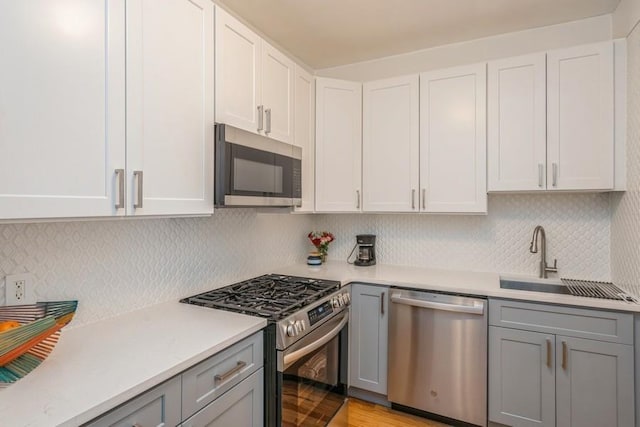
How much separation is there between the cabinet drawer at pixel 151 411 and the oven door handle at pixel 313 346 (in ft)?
1.70

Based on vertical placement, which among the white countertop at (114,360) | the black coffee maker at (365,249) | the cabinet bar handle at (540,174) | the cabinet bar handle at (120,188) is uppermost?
the cabinet bar handle at (540,174)

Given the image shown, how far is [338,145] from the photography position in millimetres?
2703

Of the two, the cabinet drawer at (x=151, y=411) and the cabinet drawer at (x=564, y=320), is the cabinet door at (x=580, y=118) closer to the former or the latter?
the cabinet drawer at (x=564, y=320)

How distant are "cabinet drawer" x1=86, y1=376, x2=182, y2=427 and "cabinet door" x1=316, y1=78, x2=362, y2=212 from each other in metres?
1.73

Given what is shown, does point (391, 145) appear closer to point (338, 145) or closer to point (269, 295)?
point (338, 145)

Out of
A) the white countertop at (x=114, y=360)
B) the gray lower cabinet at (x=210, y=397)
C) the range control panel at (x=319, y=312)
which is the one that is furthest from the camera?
the range control panel at (x=319, y=312)

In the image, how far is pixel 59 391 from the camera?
0.96m

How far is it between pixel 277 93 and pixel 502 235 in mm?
1907

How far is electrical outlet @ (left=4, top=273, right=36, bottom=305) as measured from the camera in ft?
4.09

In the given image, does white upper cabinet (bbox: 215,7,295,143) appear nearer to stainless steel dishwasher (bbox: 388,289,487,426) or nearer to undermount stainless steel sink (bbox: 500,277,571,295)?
stainless steel dishwasher (bbox: 388,289,487,426)

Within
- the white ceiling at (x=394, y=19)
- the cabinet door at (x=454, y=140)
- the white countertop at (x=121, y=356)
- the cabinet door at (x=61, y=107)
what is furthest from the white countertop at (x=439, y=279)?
the white ceiling at (x=394, y=19)

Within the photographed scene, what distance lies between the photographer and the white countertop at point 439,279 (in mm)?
1885

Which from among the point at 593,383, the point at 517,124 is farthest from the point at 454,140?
the point at 593,383

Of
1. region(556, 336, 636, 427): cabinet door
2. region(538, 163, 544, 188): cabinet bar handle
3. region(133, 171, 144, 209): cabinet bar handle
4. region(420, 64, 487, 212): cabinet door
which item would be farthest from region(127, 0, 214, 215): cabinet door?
region(556, 336, 636, 427): cabinet door
